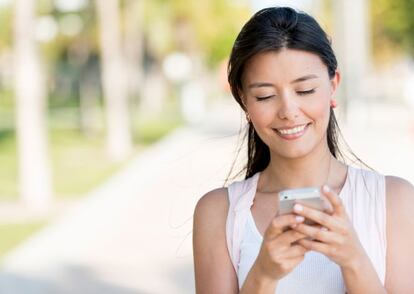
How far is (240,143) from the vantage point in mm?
3012

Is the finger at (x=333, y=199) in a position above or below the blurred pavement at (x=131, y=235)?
above

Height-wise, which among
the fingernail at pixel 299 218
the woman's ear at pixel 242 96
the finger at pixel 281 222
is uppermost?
the woman's ear at pixel 242 96

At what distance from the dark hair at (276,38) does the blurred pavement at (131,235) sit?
1.22 m

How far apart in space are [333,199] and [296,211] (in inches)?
3.4

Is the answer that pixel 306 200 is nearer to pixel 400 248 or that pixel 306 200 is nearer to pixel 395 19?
pixel 400 248

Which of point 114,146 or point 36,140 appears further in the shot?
point 114,146

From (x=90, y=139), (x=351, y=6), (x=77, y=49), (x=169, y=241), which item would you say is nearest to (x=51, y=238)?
(x=169, y=241)

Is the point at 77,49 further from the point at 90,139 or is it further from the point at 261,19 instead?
the point at 261,19

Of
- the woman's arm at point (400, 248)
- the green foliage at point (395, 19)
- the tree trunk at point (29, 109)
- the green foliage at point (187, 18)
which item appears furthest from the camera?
the green foliage at point (187, 18)

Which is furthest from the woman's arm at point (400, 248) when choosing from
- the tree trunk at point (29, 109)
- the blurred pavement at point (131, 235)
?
the tree trunk at point (29, 109)

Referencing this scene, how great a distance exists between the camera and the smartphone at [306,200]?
6.77 ft

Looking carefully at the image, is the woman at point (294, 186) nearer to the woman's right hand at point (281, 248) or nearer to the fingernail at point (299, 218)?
the woman's right hand at point (281, 248)

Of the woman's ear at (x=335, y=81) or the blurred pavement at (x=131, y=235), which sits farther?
the blurred pavement at (x=131, y=235)

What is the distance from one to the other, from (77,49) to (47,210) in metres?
44.1
